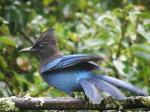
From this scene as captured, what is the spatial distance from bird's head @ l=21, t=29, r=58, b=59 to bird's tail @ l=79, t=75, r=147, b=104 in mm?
320

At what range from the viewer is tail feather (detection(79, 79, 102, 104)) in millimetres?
2602

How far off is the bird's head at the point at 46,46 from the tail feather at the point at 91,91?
32 centimetres

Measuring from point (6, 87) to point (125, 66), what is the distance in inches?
45.4

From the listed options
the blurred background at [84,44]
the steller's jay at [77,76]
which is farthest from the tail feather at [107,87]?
the blurred background at [84,44]

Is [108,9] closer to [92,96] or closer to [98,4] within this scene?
[98,4]

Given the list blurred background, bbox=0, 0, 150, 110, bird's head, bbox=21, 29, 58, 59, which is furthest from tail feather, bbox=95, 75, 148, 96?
blurred background, bbox=0, 0, 150, 110

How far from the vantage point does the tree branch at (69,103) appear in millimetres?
2588

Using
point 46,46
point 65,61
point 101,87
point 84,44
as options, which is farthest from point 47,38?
point 84,44

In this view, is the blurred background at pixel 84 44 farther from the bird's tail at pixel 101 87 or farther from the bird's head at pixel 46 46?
the bird's tail at pixel 101 87

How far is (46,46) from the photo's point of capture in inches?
121

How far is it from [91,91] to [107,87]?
106 millimetres

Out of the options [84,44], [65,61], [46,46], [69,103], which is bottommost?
[69,103]

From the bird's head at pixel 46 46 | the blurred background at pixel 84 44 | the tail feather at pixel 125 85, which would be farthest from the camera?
the blurred background at pixel 84 44

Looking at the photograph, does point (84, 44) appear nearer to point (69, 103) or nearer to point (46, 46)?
point (46, 46)
